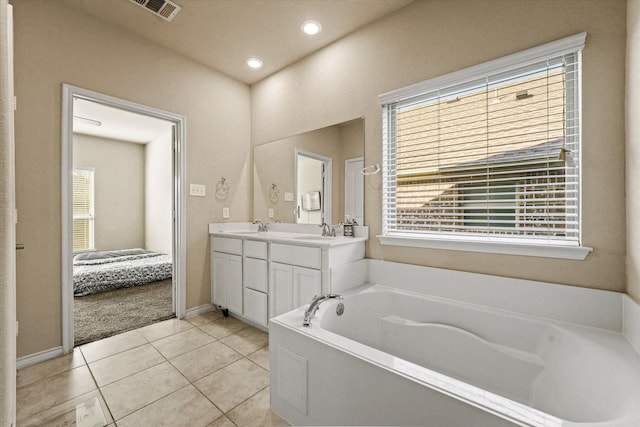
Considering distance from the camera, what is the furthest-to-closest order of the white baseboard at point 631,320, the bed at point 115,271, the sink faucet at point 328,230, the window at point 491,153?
the bed at point 115,271
the sink faucet at point 328,230
the window at point 491,153
the white baseboard at point 631,320

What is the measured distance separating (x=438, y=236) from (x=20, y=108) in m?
3.05

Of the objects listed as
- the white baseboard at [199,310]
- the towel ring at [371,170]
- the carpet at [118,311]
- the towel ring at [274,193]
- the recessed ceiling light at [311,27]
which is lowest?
the carpet at [118,311]

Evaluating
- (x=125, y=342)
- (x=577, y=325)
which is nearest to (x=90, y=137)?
(x=125, y=342)

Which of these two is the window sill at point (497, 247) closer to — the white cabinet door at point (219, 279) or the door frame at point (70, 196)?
the white cabinet door at point (219, 279)

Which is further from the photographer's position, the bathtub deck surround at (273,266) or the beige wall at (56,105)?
the bathtub deck surround at (273,266)

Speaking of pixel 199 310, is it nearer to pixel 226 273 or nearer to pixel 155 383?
pixel 226 273

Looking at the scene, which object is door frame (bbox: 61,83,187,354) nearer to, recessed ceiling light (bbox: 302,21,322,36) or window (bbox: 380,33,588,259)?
recessed ceiling light (bbox: 302,21,322,36)

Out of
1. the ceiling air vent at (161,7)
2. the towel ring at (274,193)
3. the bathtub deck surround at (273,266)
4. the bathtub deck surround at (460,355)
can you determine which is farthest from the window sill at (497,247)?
the ceiling air vent at (161,7)

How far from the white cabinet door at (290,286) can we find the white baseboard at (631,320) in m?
1.60

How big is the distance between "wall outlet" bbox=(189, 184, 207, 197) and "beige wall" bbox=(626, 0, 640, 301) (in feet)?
10.4

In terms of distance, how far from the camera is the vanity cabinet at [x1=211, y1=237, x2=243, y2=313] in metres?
2.68

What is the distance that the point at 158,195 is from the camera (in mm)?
5422

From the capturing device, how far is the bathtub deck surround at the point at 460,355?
1000 mm

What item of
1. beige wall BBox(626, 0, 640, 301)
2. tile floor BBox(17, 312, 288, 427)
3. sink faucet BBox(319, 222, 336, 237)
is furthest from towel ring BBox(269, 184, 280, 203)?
beige wall BBox(626, 0, 640, 301)
